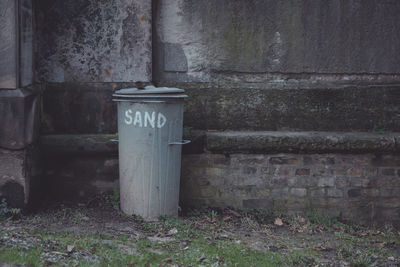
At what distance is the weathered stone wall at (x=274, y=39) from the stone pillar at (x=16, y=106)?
4.32 feet

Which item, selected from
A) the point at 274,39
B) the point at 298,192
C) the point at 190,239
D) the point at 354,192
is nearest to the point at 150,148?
the point at 190,239

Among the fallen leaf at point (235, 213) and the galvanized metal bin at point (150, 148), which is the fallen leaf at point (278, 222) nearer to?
the fallen leaf at point (235, 213)

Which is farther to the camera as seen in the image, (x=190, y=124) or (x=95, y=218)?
(x=190, y=124)

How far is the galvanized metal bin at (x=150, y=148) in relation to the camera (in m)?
3.87

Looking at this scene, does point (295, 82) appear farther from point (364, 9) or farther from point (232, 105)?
point (364, 9)

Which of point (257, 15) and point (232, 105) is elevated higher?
point (257, 15)

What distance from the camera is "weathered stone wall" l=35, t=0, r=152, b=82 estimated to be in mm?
4395

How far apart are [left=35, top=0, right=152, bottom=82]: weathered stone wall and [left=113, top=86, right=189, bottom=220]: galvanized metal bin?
0.59 m

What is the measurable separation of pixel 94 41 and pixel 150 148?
1355 millimetres

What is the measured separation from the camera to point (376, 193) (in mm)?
4562

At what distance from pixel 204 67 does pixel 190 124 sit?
24.4 inches

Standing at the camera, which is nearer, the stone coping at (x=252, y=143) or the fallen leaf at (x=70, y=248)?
the fallen leaf at (x=70, y=248)

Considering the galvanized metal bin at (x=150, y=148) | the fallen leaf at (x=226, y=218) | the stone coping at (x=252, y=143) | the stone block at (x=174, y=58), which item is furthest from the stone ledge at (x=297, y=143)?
the stone block at (x=174, y=58)

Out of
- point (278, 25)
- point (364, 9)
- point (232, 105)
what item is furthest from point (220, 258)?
point (364, 9)
